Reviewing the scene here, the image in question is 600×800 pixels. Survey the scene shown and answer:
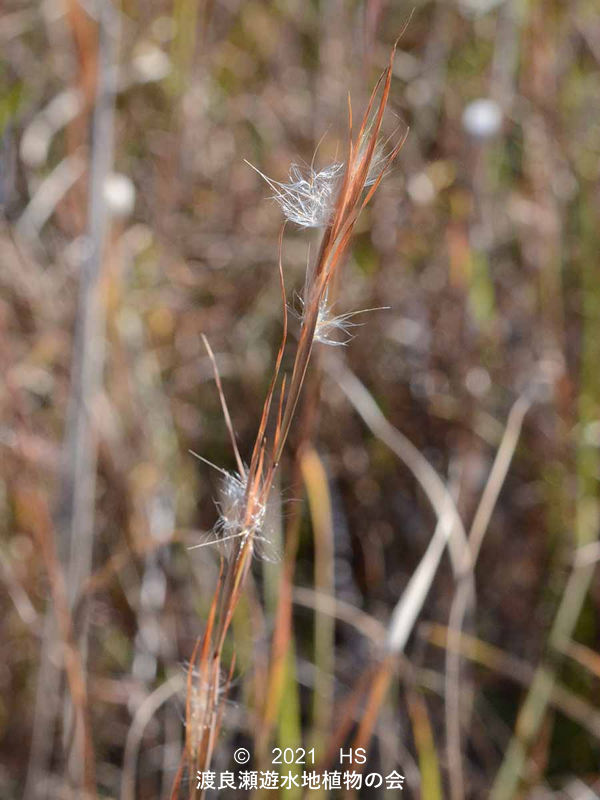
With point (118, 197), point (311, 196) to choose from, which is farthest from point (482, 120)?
point (311, 196)

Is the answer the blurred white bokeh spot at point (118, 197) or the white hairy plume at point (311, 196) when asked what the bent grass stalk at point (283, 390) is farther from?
the blurred white bokeh spot at point (118, 197)

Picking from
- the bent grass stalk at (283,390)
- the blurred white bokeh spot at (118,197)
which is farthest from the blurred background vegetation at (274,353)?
the bent grass stalk at (283,390)

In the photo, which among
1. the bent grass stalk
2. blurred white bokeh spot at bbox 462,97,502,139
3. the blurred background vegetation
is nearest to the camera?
the bent grass stalk

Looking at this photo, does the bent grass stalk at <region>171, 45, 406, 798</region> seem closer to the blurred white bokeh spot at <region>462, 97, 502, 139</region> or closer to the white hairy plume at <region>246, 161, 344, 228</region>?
the white hairy plume at <region>246, 161, 344, 228</region>

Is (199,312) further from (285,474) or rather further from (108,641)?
(108,641)

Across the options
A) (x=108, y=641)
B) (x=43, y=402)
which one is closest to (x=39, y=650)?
(x=108, y=641)

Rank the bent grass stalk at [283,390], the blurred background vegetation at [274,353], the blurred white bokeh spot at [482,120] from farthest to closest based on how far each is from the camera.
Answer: the blurred white bokeh spot at [482,120]
the blurred background vegetation at [274,353]
the bent grass stalk at [283,390]

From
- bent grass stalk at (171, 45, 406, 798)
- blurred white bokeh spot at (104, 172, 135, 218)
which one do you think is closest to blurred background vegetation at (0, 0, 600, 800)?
blurred white bokeh spot at (104, 172, 135, 218)
